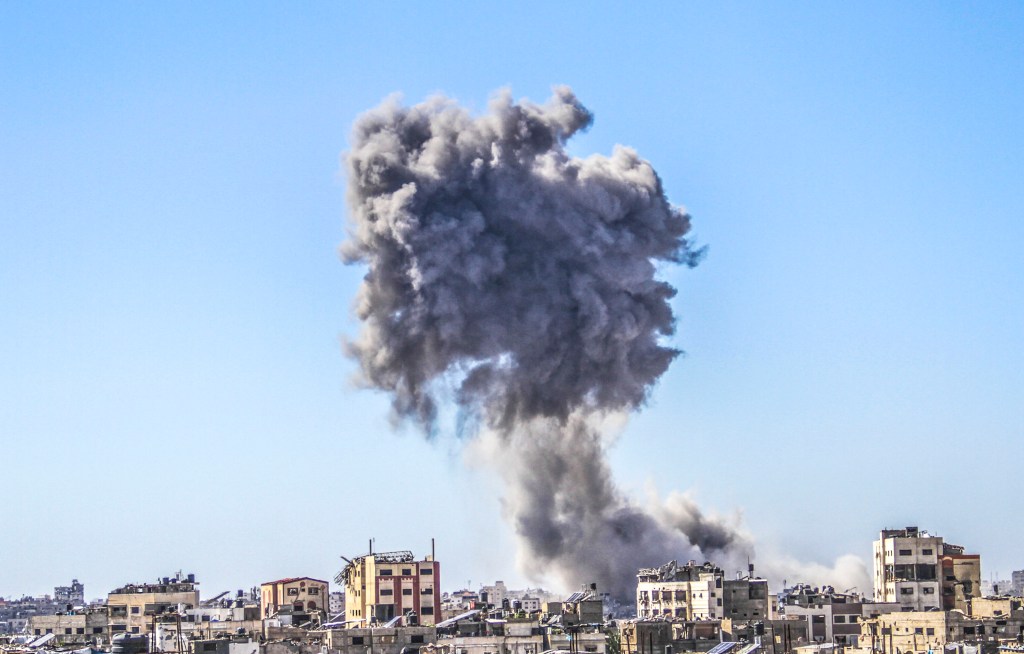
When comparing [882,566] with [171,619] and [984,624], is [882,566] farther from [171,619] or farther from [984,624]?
[171,619]

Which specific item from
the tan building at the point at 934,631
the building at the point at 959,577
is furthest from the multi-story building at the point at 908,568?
the tan building at the point at 934,631

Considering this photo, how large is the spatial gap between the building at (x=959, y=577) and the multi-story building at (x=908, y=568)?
435 millimetres

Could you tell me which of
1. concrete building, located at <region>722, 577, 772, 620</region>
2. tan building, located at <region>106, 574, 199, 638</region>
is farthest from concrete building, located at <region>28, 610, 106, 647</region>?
concrete building, located at <region>722, 577, 772, 620</region>

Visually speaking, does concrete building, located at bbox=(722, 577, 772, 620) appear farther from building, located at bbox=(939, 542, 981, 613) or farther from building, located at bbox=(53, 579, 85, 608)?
building, located at bbox=(53, 579, 85, 608)

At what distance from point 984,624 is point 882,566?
25.3 m

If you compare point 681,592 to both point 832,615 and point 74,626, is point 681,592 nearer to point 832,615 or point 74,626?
point 832,615

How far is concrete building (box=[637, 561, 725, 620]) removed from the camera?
9444 centimetres

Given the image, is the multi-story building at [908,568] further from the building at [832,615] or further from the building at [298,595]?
the building at [298,595]

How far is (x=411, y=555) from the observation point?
323 ft

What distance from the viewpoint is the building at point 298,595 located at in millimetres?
106562

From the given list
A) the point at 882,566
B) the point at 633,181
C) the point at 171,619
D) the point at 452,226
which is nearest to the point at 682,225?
the point at 633,181

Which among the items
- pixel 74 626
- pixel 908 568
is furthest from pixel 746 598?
pixel 74 626

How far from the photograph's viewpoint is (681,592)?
9756 cm

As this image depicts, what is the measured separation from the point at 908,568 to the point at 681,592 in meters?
11.1
